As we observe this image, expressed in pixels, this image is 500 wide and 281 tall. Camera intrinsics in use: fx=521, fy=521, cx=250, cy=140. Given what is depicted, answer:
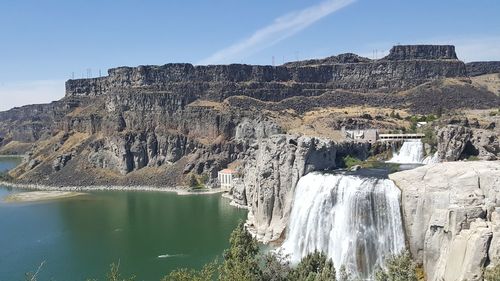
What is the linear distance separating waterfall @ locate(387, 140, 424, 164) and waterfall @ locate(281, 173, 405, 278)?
77.4 ft

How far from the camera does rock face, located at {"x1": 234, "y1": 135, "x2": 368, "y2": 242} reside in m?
64.9

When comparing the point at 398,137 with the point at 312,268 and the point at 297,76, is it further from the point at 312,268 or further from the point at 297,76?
the point at 297,76

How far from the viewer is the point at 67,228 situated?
77500 mm

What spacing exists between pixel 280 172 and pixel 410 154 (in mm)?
23724

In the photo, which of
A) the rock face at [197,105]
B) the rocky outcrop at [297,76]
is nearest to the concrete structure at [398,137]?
the rock face at [197,105]

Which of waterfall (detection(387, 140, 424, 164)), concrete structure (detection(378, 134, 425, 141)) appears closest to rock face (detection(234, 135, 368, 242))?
waterfall (detection(387, 140, 424, 164))

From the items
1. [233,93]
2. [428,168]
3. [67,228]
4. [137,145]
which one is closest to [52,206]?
[67,228]

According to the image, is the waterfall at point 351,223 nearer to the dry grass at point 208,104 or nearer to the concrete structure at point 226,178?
the concrete structure at point 226,178

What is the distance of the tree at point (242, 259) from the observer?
108 feet

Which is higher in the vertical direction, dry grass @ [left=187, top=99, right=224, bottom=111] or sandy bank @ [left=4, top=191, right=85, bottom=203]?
dry grass @ [left=187, top=99, right=224, bottom=111]

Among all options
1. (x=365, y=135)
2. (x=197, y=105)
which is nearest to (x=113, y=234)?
(x=365, y=135)

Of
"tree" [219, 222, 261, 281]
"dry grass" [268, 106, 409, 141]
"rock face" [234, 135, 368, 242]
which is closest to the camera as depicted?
"tree" [219, 222, 261, 281]

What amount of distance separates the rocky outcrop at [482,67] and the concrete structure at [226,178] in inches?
4220

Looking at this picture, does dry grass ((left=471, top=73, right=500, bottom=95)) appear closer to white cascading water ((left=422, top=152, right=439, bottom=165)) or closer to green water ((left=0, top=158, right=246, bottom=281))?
white cascading water ((left=422, top=152, right=439, bottom=165))
